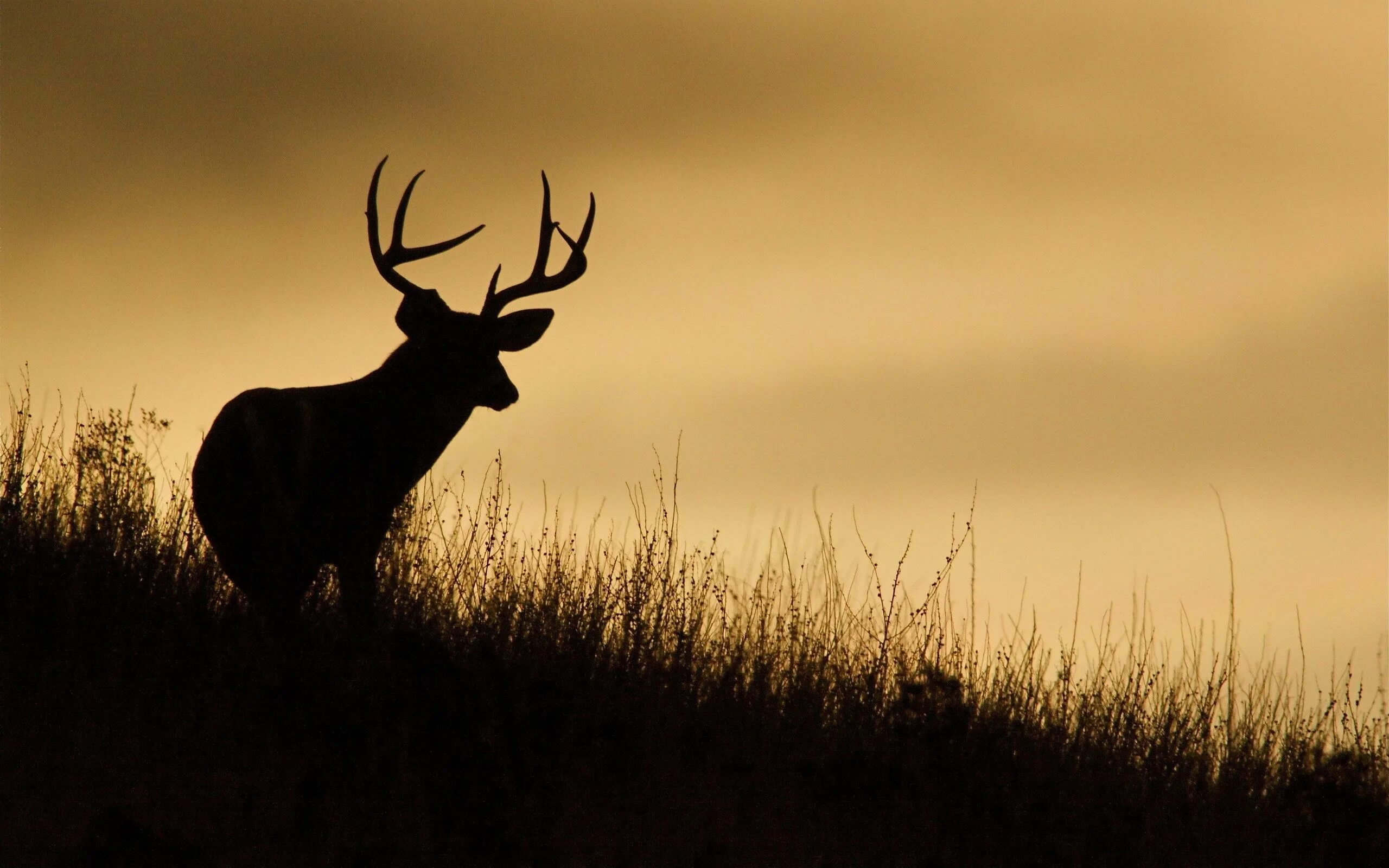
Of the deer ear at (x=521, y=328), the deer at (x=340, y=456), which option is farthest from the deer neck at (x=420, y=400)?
the deer ear at (x=521, y=328)

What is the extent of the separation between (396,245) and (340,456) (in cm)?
140

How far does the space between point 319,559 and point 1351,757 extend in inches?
203

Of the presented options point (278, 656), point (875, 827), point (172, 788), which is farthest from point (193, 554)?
point (875, 827)

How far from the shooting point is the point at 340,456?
7.09 m

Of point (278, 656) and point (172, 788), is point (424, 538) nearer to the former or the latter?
point (278, 656)

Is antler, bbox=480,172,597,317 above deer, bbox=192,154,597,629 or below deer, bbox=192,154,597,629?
above

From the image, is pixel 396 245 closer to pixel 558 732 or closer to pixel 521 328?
pixel 521 328

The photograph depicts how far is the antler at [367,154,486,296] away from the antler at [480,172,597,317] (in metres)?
0.10

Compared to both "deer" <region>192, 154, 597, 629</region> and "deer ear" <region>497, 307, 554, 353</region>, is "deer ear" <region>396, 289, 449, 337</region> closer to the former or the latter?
"deer" <region>192, 154, 597, 629</region>

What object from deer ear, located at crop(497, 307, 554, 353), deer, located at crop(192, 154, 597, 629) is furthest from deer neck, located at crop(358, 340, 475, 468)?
deer ear, located at crop(497, 307, 554, 353)

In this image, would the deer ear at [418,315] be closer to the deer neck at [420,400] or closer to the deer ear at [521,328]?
the deer neck at [420,400]

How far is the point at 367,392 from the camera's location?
7250 mm

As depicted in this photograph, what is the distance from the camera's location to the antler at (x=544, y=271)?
7.88m

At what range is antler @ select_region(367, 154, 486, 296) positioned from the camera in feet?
25.2
